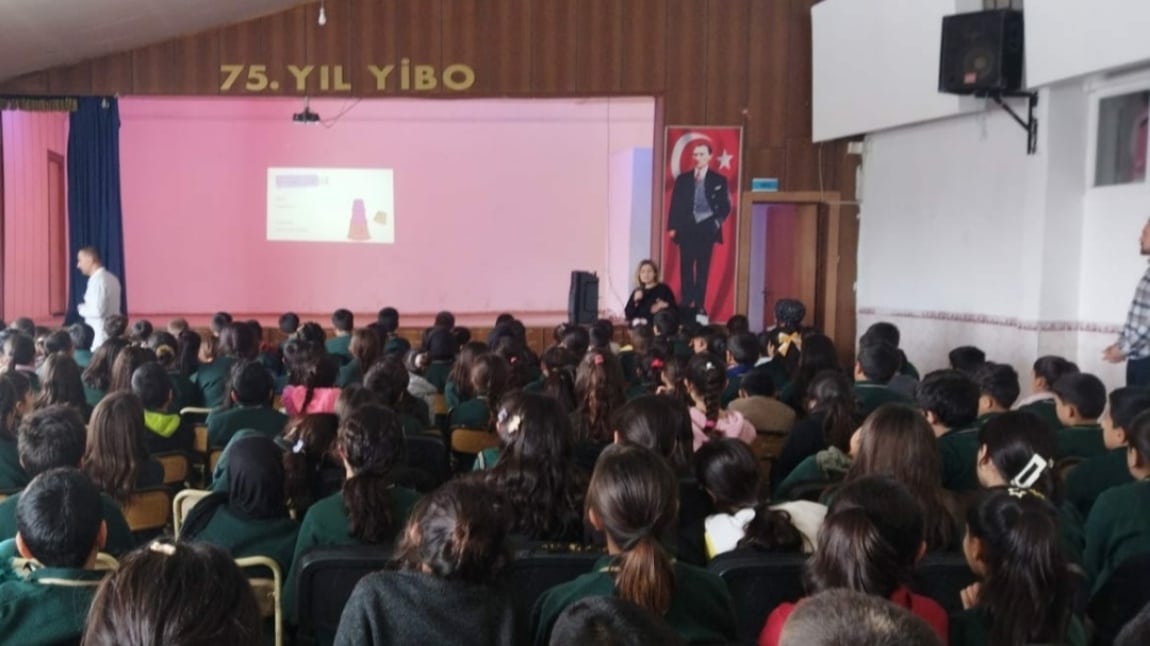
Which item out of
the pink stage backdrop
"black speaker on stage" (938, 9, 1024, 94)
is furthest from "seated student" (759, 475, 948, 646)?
the pink stage backdrop

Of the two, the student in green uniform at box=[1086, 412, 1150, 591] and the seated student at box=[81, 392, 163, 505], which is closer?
the student in green uniform at box=[1086, 412, 1150, 591]

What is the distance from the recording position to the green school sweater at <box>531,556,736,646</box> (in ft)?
6.46

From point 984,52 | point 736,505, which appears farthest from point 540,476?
point 984,52

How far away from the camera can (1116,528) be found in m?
2.65

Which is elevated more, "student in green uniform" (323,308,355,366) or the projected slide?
the projected slide

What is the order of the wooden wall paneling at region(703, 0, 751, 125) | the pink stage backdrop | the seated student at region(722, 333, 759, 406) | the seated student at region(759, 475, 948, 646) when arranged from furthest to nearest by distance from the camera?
the pink stage backdrop, the wooden wall paneling at region(703, 0, 751, 125), the seated student at region(722, 333, 759, 406), the seated student at region(759, 475, 948, 646)

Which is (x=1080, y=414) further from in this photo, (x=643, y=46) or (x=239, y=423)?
(x=643, y=46)

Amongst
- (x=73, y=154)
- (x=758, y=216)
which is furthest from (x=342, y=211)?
(x=758, y=216)

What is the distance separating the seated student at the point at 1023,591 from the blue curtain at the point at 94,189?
29.9 feet

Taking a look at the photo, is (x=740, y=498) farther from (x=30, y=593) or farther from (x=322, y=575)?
(x=30, y=593)

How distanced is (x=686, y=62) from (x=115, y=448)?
757cm

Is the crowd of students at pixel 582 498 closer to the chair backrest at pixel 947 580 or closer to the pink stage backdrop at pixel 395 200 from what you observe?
the chair backrest at pixel 947 580

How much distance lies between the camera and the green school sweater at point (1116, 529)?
2.61 m

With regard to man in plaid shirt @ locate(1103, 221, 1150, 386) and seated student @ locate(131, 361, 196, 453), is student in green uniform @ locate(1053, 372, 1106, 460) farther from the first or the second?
seated student @ locate(131, 361, 196, 453)
